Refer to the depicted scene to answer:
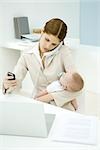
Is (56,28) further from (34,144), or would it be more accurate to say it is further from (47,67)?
(34,144)

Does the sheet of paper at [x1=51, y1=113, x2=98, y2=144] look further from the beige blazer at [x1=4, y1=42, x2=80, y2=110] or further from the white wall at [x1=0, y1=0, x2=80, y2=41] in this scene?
the white wall at [x1=0, y1=0, x2=80, y2=41]

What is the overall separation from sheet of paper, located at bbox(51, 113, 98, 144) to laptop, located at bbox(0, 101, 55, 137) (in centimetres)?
4

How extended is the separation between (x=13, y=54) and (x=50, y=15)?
1.02 feet

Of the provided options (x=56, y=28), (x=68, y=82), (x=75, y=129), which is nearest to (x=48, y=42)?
(x=56, y=28)

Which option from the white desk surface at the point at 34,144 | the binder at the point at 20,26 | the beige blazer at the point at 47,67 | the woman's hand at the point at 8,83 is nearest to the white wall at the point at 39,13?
the binder at the point at 20,26

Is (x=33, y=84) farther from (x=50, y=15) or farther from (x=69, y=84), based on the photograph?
(x=50, y=15)

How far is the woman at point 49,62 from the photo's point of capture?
1090 mm

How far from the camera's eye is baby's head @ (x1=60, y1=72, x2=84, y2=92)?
1060 millimetres

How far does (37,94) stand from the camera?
1132 millimetres

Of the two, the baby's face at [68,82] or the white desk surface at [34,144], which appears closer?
the white desk surface at [34,144]

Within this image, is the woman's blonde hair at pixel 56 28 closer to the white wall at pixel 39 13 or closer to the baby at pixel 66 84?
the white wall at pixel 39 13

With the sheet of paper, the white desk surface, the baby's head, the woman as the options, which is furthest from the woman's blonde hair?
the white desk surface

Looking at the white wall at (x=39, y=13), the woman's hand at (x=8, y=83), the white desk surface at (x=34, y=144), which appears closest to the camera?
the white desk surface at (x=34, y=144)

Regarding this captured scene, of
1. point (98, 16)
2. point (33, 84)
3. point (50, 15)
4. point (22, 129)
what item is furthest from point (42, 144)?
point (98, 16)
